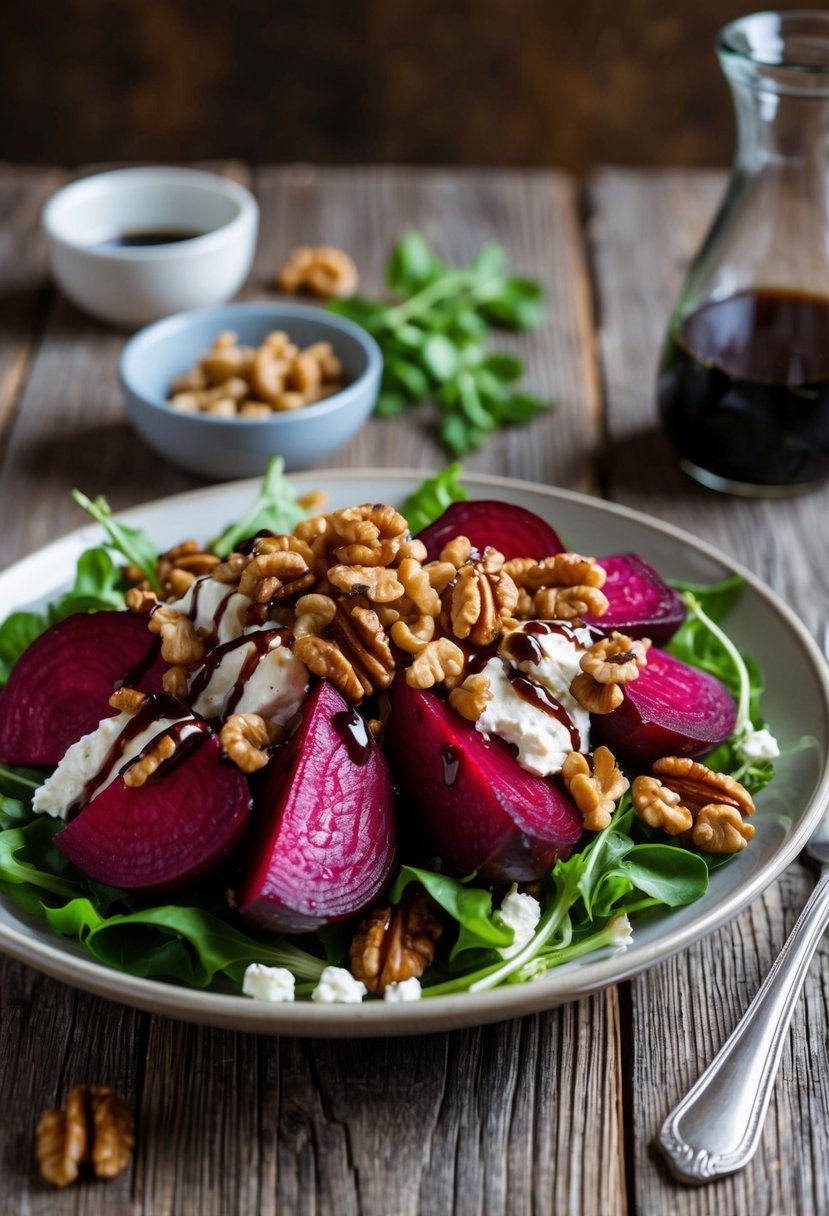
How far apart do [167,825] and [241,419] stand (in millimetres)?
1179

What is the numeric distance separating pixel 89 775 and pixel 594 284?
2196 mm

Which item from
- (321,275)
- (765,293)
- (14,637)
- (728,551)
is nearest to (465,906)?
(14,637)

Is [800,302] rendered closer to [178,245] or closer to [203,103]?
[178,245]

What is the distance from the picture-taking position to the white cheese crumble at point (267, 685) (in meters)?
1.48

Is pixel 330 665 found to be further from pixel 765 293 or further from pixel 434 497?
pixel 765 293

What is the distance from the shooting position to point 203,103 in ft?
16.0

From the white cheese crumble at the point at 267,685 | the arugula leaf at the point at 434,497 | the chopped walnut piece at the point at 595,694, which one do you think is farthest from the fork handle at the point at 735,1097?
the arugula leaf at the point at 434,497

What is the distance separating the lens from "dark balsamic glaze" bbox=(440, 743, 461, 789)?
142 cm

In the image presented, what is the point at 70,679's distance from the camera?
165 cm

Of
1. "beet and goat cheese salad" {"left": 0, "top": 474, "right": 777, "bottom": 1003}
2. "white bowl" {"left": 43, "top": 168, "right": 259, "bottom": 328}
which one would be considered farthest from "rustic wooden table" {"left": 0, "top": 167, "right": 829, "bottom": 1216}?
"white bowl" {"left": 43, "top": 168, "right": 259, "bottom": 328}

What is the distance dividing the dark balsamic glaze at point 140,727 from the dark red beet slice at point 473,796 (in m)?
0.23

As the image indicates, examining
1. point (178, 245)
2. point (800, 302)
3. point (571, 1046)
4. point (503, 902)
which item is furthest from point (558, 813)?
point (178, 245)

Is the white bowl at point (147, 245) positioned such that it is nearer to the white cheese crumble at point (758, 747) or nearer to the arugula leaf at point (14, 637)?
the arugula leaf at point (14, 637)

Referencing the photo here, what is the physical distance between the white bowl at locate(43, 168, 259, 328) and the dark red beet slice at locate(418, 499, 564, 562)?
1373 millimetres
